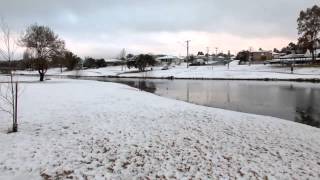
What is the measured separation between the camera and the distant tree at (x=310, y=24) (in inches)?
3115

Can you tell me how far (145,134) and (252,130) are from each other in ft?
15.2

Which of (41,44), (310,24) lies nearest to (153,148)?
(41,44)

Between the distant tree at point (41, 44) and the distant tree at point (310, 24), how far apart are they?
218 feet

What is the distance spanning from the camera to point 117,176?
732 cm

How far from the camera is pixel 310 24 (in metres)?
79.9

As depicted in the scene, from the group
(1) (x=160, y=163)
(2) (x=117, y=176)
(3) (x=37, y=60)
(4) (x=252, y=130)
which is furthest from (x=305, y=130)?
(3) (x=37, y=60)

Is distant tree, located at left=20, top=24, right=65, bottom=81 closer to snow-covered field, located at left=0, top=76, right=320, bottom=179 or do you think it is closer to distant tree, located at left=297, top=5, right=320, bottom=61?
snow-covered field, located at left=0, top=76, right=320, bottom=179

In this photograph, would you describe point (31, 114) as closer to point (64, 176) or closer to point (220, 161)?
point (64, 176)

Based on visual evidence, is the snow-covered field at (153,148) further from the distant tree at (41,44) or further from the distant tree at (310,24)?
the distant tree at (310,24)

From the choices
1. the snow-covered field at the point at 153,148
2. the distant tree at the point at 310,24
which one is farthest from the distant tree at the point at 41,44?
the distant tree at the point at 310,24

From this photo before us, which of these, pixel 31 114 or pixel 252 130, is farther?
pixel 31 114

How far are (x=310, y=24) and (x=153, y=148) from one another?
276 ft

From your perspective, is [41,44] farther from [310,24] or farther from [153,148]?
[310,24]

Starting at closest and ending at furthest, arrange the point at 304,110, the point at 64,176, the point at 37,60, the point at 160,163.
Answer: the point at 64,176, the point at 160,163, the point at 304,110, the point at 37,60
